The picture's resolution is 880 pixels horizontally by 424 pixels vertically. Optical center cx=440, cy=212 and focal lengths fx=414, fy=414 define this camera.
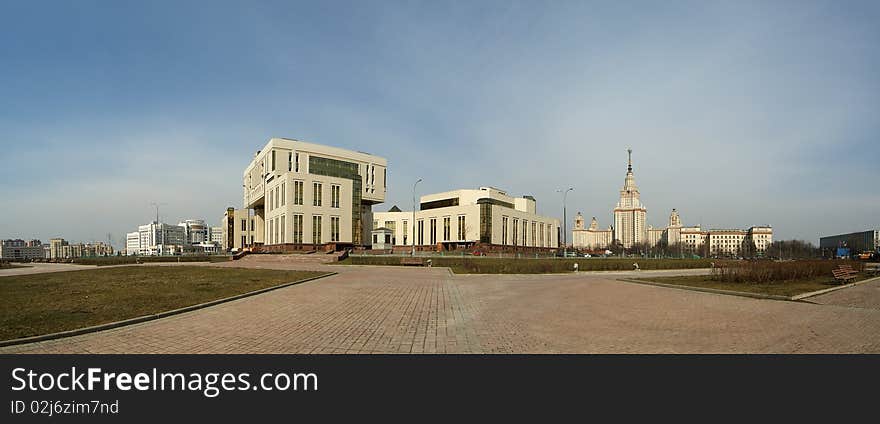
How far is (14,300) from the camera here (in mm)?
12000

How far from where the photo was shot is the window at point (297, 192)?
220 feet

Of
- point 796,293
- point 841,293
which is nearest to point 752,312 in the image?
point 796,293

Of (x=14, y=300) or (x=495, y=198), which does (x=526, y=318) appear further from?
(x=495, y=198)

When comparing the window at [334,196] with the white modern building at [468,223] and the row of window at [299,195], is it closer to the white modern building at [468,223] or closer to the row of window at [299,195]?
the row of window at [299,195]

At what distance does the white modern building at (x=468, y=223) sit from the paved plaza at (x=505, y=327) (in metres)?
68.8

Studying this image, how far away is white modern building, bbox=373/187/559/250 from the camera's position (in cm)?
8394

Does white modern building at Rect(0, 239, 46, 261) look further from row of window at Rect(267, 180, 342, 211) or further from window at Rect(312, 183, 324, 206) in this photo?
window at Rect(312, 183, 324, 206)

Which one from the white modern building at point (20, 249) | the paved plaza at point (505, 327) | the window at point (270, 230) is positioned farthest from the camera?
the white modern building at point (20, 249)

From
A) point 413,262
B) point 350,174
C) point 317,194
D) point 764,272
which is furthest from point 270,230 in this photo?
point 764,272

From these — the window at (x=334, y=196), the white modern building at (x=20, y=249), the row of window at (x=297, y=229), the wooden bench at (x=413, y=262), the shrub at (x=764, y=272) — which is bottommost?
the white modern building at (x=20, y=249)

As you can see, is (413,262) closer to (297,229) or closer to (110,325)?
(110,325)

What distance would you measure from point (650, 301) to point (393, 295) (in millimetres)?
8467

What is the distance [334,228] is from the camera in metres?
71.5

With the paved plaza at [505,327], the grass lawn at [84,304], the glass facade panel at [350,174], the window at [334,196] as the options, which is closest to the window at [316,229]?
the window at [334,196]
